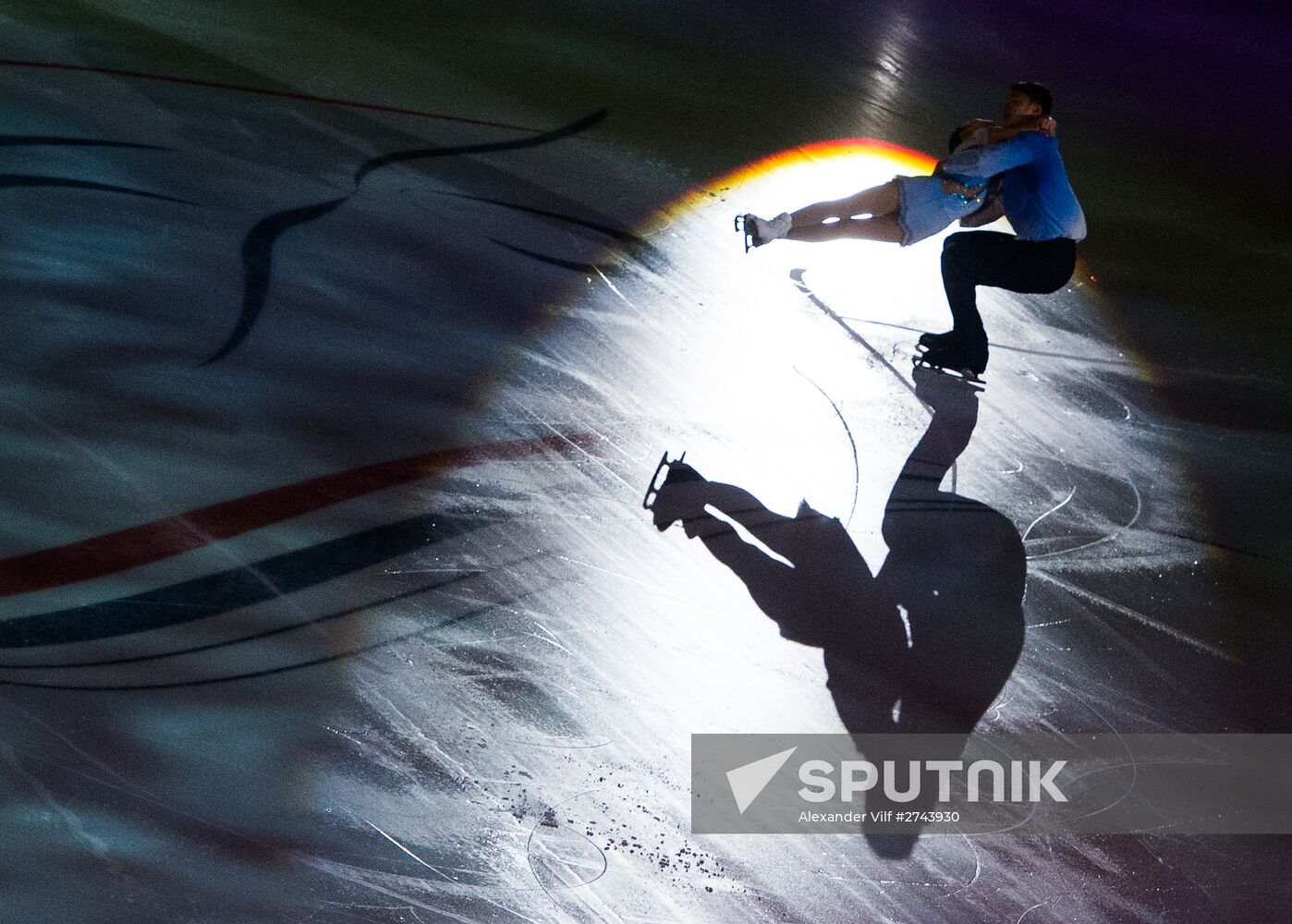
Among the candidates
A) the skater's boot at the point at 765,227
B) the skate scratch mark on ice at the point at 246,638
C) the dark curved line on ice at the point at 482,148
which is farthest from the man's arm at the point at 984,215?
the skate scratch mark on ice at the point at 246,638

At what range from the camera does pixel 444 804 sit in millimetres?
3211

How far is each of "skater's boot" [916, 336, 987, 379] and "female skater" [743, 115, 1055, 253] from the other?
1.69ft

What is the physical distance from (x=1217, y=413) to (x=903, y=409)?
5.03 feet

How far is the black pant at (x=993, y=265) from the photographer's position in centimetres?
559

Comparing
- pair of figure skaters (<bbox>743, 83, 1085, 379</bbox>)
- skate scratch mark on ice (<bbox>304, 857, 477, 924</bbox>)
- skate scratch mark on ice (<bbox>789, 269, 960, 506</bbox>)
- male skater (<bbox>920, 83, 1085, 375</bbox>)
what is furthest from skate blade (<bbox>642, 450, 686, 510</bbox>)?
skate scratch mark on ice (<bbox>304, 857, 477, 924</bbox>)

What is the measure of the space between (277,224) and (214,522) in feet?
7.70

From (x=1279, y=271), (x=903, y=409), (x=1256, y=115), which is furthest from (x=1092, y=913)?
(x=1256, y=115)

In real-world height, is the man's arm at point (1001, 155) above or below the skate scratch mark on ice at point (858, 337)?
above

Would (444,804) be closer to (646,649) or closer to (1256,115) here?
(646,649)

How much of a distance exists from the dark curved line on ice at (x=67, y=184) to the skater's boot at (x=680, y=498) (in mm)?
2913

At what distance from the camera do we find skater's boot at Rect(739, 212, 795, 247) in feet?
18.9

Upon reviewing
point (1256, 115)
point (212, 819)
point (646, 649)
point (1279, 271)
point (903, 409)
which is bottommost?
point (212, 819)

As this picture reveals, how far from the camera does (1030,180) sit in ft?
17.7

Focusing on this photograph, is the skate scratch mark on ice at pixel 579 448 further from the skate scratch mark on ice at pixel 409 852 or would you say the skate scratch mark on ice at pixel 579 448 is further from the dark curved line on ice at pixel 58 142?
the dark curved line on ice at pixel 58 142
